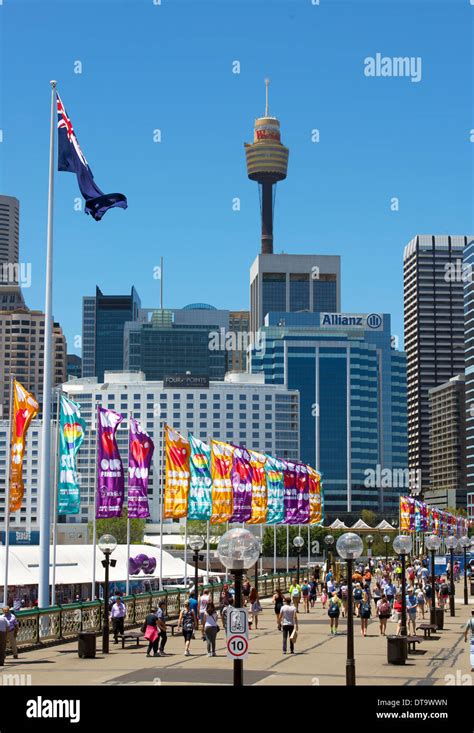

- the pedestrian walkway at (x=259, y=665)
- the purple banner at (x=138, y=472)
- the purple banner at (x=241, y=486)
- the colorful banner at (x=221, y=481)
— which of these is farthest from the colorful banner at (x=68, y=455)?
the purple banner at (x=241, y=486)

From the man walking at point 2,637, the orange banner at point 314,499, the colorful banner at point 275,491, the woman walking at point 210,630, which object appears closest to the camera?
the man walking at point 2,637

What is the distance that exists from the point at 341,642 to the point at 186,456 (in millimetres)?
13038

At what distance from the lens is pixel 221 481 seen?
5709 centimetres

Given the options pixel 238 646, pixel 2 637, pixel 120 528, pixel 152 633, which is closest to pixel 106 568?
pixel 152 633

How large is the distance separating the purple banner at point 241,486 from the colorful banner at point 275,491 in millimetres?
6107

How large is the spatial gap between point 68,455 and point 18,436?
199cm

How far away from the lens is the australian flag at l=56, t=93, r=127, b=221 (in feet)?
142

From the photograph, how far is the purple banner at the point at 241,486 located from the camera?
194ft

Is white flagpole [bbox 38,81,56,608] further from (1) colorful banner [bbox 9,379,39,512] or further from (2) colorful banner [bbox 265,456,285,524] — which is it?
(2) colorful banner [bbox 265,456,285,524]

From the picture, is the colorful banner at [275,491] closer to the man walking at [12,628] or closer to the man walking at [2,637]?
the man walking at [12,628]

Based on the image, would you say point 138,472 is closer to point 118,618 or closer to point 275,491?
point 118,618

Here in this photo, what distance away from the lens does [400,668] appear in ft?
111
